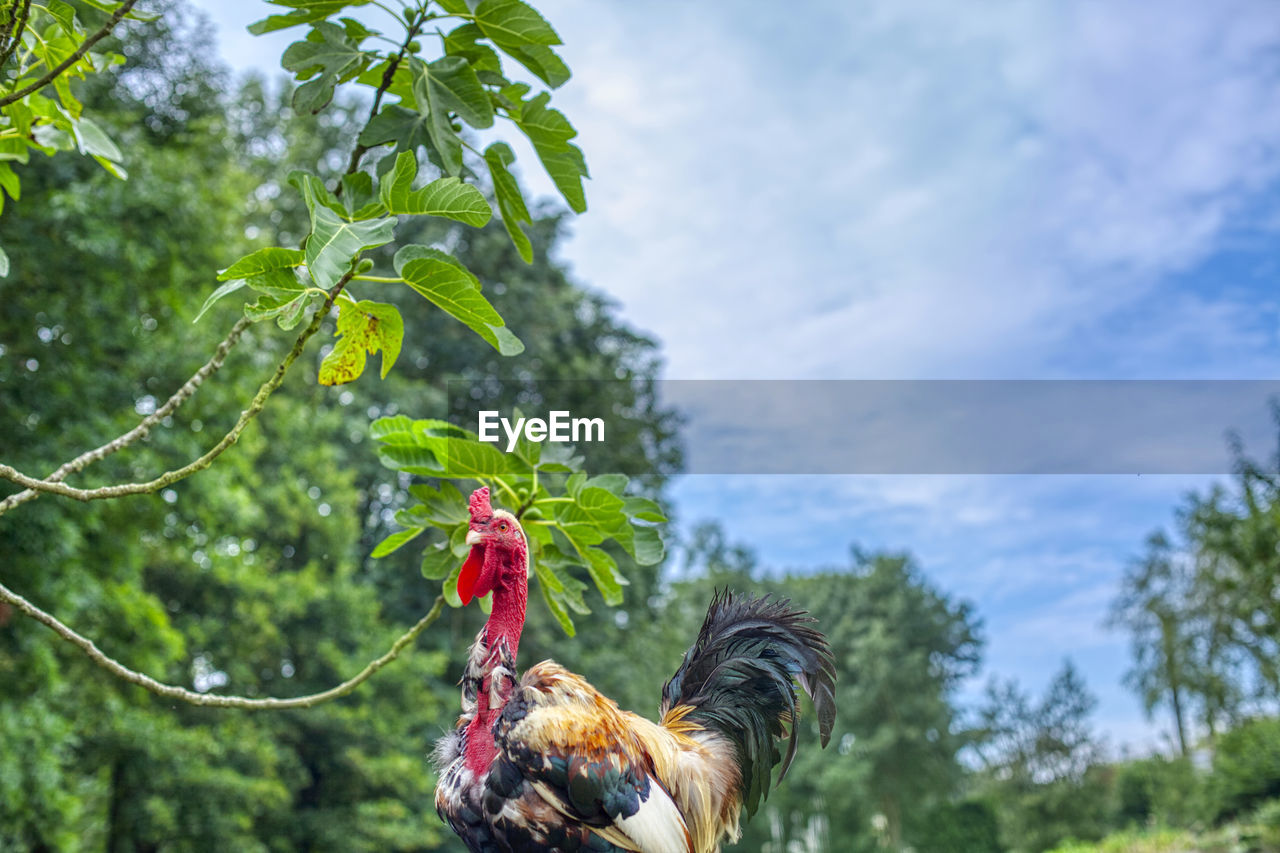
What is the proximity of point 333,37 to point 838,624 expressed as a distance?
3429 centimetres

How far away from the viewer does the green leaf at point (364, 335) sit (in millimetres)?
2018

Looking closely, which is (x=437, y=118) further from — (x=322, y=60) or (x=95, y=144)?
(x=95, y=144)

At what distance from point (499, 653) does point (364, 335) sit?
96 centimetres

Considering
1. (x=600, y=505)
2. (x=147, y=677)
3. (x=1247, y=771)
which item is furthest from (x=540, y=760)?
(x=1247, y=771)

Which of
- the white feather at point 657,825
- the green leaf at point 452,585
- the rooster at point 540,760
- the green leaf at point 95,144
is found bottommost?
the white feather at point 657,825

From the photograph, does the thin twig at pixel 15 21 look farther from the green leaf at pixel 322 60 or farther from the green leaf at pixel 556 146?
the green leaf at pixel 556 146

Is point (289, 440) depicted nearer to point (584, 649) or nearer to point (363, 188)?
point (584, 649)

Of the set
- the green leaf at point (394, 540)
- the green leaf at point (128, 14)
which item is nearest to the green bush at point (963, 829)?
→ the green leaf at point (394, 540)

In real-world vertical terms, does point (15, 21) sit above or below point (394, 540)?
above

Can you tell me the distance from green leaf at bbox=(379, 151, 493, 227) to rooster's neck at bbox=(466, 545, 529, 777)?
103 cm

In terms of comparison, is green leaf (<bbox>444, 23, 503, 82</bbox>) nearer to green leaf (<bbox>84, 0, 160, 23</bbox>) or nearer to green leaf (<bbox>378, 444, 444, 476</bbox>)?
green leaf (<bbox>84, 0, 160, 23</bbox>)

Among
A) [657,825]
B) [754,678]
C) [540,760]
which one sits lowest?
[657,825]

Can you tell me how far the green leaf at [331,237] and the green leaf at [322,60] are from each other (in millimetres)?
486

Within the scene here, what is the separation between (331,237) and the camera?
1646 millimetres
